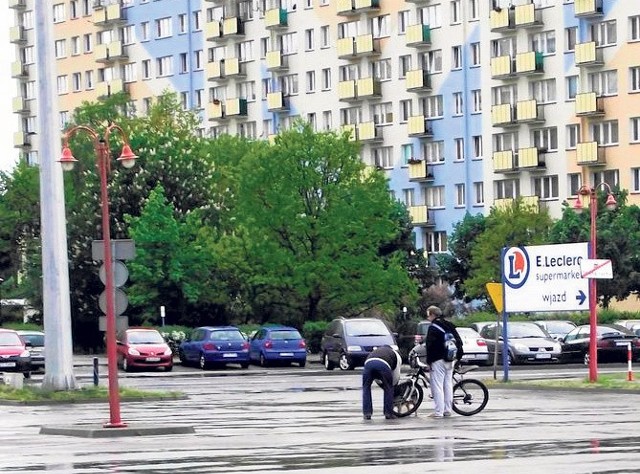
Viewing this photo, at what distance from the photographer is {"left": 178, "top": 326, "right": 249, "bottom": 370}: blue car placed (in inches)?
2486

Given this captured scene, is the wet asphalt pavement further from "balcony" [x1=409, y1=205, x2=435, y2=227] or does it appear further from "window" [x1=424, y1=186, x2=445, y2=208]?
"window" [x1=424, y1=186, x2=445, y2=208]

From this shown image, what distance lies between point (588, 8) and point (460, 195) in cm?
1522

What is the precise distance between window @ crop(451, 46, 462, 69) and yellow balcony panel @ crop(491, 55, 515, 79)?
3599 millimetres

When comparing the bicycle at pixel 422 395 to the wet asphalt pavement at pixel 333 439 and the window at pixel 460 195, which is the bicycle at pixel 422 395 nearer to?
the wet asphalt pavement at pixel 333 439

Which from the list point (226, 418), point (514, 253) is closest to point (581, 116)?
point (514, 253)

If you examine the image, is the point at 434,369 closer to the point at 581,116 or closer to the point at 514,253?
the point at 514,253

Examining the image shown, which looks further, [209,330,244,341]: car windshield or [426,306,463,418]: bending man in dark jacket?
[209,330,244,341]: car windshield

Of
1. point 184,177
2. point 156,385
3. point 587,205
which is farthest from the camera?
point 587,205

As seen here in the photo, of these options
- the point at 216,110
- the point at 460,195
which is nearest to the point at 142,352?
the point at 460,195

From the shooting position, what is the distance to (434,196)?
359 feet

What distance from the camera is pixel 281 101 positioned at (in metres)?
116

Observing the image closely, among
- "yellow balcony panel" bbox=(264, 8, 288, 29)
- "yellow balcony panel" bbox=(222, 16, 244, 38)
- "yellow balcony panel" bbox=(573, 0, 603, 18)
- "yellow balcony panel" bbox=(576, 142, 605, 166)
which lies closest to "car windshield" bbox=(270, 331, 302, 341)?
"yellow balcony panel" bbox=(576, 142, 605, 166)

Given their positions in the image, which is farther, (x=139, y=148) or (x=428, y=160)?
(x=428, y=160)

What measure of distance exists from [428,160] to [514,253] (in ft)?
212
